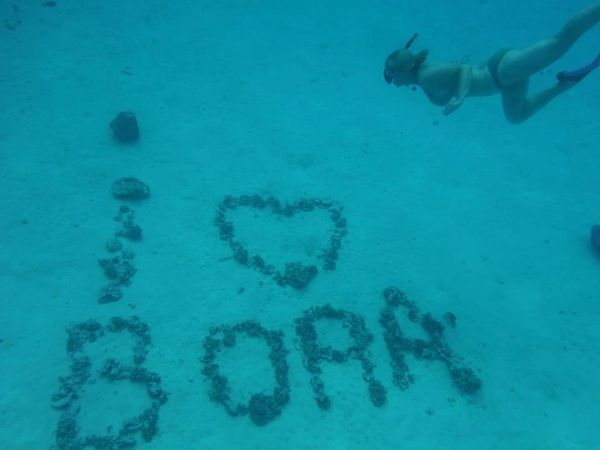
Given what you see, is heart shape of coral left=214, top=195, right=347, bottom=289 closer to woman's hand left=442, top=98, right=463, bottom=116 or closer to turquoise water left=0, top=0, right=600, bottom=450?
turquoise water left=0, top=0, right=600, bottom=450

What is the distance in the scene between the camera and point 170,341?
6762mm

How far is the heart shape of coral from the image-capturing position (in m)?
7.99

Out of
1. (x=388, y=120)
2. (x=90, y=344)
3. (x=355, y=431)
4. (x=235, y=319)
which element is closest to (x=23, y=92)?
(x=90, y=344)

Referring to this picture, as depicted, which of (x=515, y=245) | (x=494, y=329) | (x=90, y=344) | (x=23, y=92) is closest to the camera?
(x=90, y=344)

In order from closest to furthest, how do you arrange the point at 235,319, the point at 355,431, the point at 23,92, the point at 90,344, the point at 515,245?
1. the point at 355,431
2. the point at 90,344
3. the point at 235,319
4. the point at 515,245
5. the point at 23,92

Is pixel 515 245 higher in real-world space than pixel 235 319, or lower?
higher

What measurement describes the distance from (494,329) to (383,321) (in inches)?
95.6

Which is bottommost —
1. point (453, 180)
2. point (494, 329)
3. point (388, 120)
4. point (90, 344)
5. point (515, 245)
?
point (90, 344)

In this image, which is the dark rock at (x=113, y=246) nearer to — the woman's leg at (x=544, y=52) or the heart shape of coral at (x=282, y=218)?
the heart shape of coral at (x=282, y=218)

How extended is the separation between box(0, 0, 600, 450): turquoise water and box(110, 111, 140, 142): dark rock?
277 millimetres

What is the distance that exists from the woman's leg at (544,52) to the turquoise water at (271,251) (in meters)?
4.19

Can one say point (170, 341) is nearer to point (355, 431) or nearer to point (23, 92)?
point (355, 431)

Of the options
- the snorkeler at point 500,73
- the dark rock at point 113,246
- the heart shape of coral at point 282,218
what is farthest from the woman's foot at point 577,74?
the dark rock at point 113,246

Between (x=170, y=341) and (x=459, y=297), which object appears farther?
(x=459, y=297)
